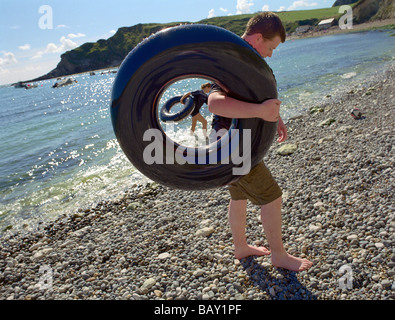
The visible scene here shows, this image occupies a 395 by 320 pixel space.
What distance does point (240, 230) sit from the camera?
3320 mm

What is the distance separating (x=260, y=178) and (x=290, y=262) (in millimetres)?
944

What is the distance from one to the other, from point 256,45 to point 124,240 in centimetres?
325

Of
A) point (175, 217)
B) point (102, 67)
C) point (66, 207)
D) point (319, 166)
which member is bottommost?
point (66, 207)

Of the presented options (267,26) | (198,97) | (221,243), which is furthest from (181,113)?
(221,243)

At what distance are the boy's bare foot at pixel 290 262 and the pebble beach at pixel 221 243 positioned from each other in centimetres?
6

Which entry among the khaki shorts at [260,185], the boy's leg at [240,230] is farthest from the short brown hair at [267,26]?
the boy's leg at [240,230]

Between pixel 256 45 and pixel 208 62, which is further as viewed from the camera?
pixel 256 45

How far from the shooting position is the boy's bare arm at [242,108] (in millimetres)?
2350

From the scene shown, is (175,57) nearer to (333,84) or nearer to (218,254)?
(218,254)

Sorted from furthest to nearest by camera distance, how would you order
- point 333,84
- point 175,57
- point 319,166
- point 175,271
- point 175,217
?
point 333,84 < point 319,166 < point 175,217 < point 175,271 < point 175,57

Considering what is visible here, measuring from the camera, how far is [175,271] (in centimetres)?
346

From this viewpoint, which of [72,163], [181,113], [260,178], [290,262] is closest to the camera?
[260,178]

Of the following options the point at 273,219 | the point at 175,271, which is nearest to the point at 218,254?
the point at 175,271

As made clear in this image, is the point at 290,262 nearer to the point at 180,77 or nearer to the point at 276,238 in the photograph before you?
the point at 276,238
